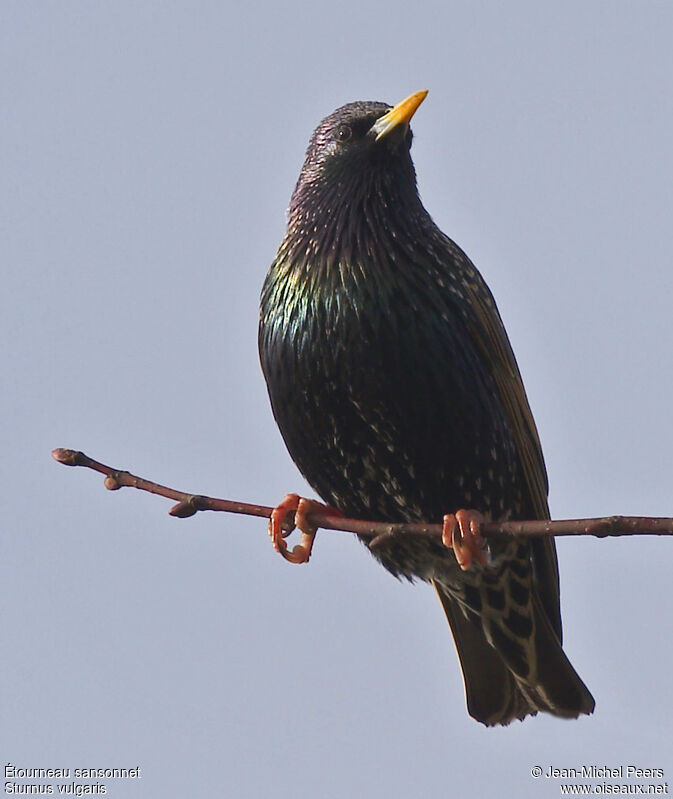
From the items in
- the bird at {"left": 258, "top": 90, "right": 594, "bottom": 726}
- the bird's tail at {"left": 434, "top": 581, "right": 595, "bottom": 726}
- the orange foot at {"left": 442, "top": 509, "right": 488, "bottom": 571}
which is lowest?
the bird's tail at {"left": 434, "top": 581, "right": 595, "bottom": 726}

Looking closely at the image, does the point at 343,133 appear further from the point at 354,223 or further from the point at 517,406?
the point at 517,406

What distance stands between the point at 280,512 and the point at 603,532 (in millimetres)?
2205

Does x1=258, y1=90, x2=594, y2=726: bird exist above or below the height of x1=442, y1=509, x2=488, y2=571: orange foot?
above

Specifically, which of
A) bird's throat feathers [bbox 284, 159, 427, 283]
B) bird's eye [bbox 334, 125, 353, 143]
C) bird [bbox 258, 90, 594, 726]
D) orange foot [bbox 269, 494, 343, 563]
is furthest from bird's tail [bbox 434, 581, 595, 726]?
bird's eye [bbox 334, 125, 353, 143]

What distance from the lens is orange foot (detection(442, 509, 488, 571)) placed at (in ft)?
16.6

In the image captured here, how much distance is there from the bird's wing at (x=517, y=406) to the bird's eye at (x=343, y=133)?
80cm

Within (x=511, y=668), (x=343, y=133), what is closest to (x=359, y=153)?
(x=343, y=133)

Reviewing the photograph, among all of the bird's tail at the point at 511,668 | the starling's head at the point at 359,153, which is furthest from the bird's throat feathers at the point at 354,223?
the bird's tail at the point at 511,668

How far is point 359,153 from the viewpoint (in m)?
5.67

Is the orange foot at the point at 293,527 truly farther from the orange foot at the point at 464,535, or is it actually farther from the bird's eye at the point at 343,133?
the bird's eye at the point at 343,133

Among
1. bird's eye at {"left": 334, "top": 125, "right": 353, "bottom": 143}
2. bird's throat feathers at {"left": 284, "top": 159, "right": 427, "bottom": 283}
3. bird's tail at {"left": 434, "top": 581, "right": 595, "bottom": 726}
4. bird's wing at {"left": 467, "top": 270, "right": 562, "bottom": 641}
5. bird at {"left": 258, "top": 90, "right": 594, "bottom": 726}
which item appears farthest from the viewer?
bird's tail at {"left": 434, "top": 581, "right": 595, "bottom": 726}

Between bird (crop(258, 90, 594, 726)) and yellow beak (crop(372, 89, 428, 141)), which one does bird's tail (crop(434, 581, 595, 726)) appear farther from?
yellow beak (crop(372, 89, 428, 141))

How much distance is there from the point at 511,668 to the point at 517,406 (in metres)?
1.27

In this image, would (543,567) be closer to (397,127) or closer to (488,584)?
(488,584)
